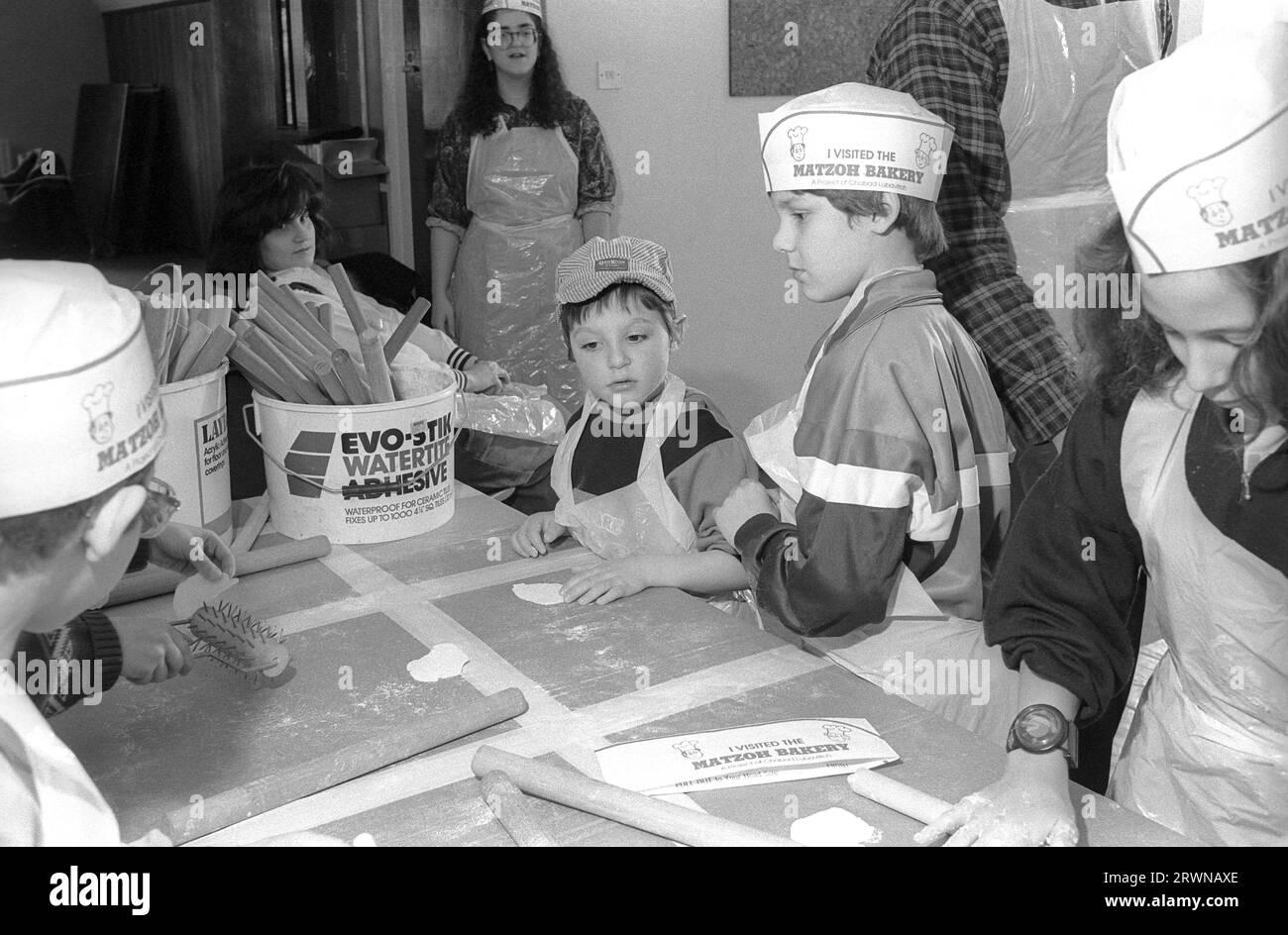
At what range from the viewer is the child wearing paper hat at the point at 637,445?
1538 millimetres

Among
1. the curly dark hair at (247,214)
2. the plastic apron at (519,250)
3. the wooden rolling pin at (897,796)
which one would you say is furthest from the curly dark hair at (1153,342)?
the plastic apron at (519,250)

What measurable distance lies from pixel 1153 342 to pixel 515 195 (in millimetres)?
2514

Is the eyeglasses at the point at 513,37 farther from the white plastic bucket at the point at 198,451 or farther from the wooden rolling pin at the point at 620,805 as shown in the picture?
the wooden rolling pin at the point at 620,805

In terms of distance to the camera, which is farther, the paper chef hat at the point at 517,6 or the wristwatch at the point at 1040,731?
the paper chef hat at the point at 517,6

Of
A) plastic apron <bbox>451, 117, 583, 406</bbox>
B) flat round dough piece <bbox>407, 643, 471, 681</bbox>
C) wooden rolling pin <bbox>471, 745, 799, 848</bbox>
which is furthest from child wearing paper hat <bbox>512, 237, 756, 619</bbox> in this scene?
plastic apron <bbox>451, 117, 583, 406</bbox>

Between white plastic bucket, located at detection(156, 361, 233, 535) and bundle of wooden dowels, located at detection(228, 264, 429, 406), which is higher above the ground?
bundle of wooden dowels, located at detection(228, 264, 429, 406)

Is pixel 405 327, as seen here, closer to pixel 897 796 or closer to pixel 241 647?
pixel 241 647

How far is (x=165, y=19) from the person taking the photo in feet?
8.41

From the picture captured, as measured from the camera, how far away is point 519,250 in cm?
334

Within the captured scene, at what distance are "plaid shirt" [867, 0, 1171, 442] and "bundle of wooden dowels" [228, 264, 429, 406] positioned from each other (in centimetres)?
85

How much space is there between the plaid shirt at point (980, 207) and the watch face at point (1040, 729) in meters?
0.89

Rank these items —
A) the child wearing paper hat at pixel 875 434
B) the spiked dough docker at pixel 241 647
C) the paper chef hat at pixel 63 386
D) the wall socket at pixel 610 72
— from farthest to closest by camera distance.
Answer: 1. the wall socket at pixel 610 72
2. the child wearing paper hat at pixel 875 434
3. the spiked dough docker at pixel 241 647
4. the paper chef hat at pixel 63 386

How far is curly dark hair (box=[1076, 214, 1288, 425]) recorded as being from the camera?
0.82 meters

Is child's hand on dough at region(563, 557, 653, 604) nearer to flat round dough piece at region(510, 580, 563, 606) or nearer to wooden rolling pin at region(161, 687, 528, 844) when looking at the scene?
flat round dough piece at region(510, 580, 563, 606)
